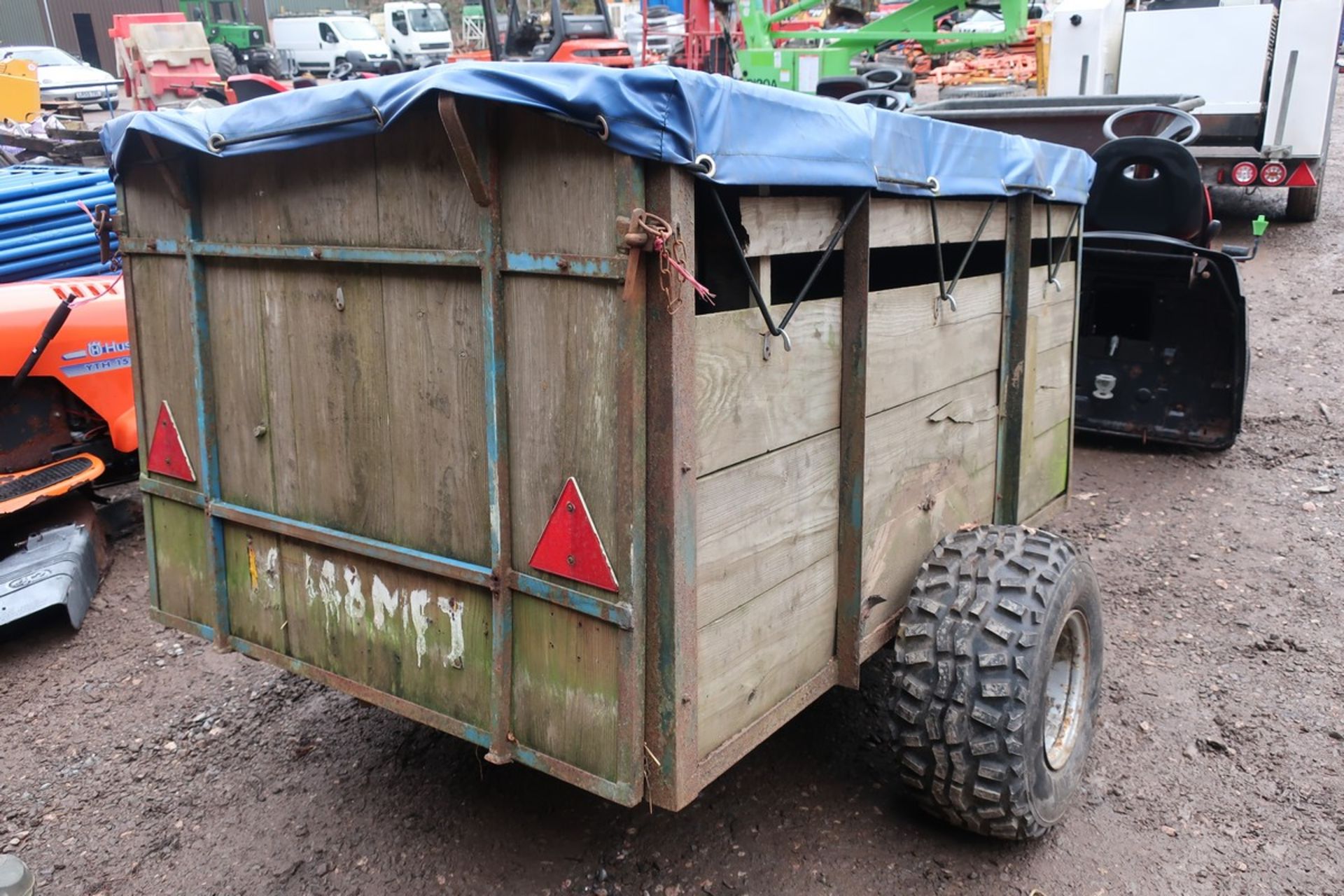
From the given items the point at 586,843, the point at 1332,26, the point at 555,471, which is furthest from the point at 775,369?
the point at 1332,26

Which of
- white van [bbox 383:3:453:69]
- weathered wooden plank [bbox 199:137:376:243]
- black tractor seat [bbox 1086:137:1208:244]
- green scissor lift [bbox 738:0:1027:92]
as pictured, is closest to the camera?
weathered wooden plank [bbox 199:137:376:243]

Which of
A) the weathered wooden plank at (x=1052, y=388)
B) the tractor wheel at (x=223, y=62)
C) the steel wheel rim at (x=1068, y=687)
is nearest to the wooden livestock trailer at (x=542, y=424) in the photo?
the steel wheel rim at (x=1068, y=687)

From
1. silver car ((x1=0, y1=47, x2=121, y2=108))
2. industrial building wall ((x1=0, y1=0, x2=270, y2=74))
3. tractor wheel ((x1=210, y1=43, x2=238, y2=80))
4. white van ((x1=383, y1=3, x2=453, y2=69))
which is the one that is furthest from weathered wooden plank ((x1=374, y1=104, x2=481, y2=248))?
industrial building wall ((x1=0, y1=0, x2=270, y2=74))

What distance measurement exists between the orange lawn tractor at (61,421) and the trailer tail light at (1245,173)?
868cm

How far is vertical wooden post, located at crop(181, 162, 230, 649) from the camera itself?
2.76m

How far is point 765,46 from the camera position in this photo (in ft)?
43.0

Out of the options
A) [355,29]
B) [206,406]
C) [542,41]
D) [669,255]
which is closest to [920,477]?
[669,255]

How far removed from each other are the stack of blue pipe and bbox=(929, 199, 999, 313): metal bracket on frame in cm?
433

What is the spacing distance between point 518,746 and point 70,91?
88.8 ft

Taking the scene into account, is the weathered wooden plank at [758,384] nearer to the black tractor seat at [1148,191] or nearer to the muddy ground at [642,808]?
the muddy ground at [642,808]

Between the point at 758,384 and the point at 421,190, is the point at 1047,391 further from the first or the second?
the point at 421,190

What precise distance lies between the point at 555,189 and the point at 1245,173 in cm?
904

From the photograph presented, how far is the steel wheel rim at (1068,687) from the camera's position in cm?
309

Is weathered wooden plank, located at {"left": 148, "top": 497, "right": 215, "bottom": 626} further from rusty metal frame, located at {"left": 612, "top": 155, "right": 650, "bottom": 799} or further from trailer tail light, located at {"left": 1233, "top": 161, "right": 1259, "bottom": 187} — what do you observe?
trailer tail light, located at {"left": 1233, "top": 161, "right": 1259, "bottom": 187}
